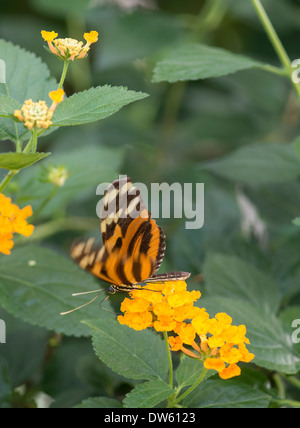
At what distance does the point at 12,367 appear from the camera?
0.76 meters

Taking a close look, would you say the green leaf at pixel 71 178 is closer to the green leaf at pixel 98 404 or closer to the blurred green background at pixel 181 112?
the blurred green background at pixel 181 112

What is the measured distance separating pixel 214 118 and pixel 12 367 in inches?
27.5

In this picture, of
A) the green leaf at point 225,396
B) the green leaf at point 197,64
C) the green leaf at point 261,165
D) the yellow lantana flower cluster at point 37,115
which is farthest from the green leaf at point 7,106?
the green leaf at point 261,165

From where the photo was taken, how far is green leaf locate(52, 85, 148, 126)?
1.64 ft

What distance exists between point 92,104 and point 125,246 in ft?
0.43

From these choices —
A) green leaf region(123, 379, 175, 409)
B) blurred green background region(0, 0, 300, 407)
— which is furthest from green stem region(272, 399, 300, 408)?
blurred green background region(0, 0, 300, 407)

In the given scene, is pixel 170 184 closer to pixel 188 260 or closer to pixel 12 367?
pixel 188 260

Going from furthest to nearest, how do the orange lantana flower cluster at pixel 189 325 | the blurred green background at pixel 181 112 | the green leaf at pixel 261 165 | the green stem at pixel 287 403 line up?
1. the blurred green background at pixel 181 112
2. the green leaf at pixel 261 165
3. the green stem at pixel 287 403
4. the orange lantana flower cluster at pixel 189 325

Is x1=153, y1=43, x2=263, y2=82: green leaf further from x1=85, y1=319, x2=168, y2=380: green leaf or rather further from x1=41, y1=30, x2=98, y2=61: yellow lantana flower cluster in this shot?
x1=85, y1=319, x2=168, y2=380: green leaf

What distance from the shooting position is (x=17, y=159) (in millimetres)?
473

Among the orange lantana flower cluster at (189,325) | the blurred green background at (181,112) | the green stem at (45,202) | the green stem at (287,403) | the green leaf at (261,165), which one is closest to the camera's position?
the orange lantana flower cluster at (189,325)

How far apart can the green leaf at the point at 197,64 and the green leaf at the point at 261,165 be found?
165mm

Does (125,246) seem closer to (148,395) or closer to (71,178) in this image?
(148,395)

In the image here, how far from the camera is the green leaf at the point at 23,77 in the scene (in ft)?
1.89
